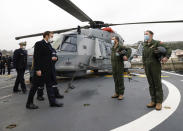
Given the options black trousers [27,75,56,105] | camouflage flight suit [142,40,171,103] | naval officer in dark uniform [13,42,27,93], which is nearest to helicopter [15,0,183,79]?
naval officer in dark uniform [13,42,27,93]

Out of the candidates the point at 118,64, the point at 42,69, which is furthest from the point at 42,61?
the point at 118,64

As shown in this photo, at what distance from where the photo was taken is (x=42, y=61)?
2.73 metres

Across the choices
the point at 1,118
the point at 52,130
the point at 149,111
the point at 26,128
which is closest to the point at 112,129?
the point at 52,130

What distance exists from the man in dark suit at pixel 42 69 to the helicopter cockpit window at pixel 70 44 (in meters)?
3.03

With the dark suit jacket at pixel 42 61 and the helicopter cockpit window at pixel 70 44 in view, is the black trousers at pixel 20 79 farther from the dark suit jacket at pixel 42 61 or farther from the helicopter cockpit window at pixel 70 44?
the helicopter cockpit window at pixel 70 44

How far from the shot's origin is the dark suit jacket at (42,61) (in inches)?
106

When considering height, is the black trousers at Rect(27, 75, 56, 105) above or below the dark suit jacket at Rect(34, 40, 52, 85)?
below

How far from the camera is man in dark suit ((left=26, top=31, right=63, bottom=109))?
2695 millimetres

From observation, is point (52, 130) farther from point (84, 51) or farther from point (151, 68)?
point (84, 51)

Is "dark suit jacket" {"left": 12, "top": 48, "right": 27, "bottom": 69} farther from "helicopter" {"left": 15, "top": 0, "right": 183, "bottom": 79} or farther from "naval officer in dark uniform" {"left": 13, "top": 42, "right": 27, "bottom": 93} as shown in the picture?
"helicopter" {"left": 15, "top": 0, "right": 183, "bottom": 79}

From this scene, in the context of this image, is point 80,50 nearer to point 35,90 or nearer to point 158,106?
point 35,90

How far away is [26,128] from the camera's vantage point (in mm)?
1801

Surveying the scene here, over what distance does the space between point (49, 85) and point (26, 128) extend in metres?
1.09

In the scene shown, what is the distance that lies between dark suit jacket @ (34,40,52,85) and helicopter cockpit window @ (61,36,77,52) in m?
3.06
